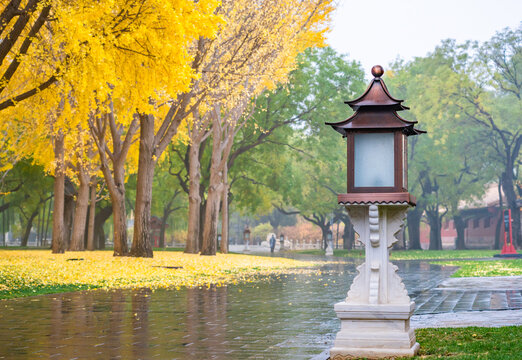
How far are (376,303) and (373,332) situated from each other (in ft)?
1.03

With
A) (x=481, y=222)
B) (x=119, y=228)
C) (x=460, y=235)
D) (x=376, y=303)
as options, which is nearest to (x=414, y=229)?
(x=460, y=235)

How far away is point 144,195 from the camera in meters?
27.8

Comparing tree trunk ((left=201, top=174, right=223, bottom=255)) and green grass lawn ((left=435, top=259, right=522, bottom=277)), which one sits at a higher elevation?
tree trunk ((left=201, top=174, right=223, bottom=255))

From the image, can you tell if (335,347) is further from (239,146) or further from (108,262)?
(239,146)

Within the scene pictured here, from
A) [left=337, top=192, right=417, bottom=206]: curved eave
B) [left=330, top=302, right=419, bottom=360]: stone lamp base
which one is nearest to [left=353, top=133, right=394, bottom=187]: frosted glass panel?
[left=337, top=192, right=417, bottom=206]: curved eave

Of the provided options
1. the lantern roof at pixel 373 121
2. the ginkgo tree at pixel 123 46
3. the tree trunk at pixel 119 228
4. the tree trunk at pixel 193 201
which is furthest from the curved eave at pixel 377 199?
the tree trunk at pixel 193 201

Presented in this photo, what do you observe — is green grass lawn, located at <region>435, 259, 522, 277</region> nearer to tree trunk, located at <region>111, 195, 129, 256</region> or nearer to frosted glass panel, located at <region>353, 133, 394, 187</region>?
tree trunk, located at <region>111, 195, 129, 256</region>

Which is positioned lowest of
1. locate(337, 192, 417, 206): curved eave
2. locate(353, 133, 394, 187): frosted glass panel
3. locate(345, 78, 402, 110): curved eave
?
locate(337, 192, 417, 206): curved eave

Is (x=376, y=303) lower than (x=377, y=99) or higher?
lower

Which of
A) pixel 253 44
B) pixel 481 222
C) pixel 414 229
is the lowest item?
pixel 414 229

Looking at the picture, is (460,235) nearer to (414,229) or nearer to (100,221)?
(414,229)

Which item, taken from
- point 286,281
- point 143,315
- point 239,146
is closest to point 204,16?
point 286,281

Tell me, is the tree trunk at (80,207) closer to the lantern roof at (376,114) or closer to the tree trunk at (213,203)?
the tree trunk at (213,203)

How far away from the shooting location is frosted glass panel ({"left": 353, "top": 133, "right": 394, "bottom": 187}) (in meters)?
8.25
